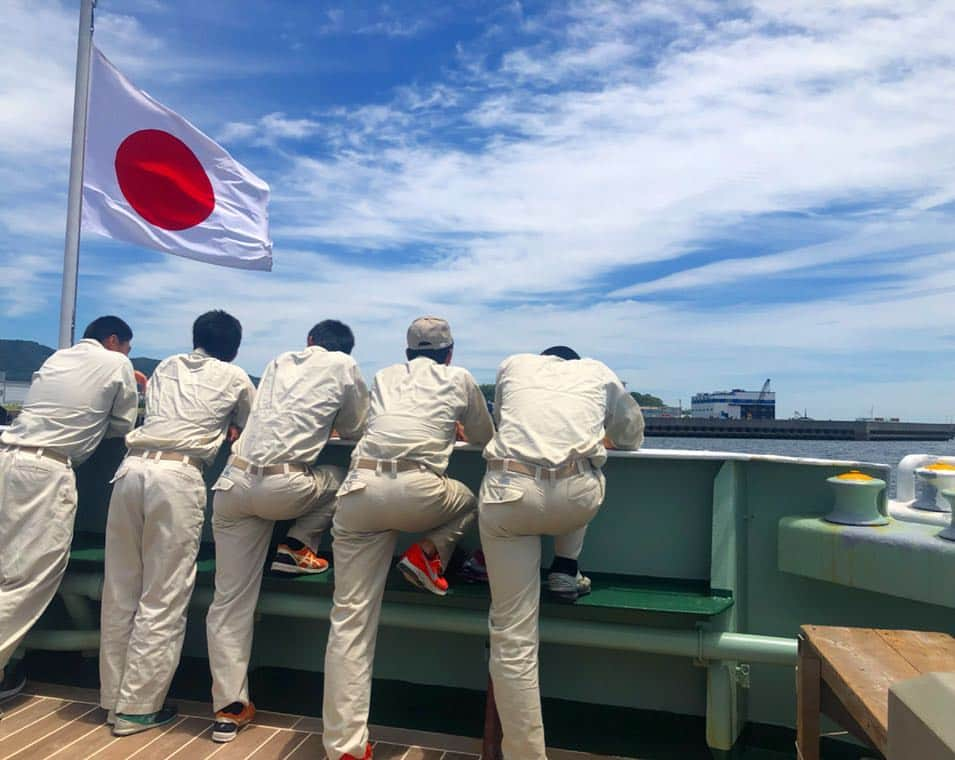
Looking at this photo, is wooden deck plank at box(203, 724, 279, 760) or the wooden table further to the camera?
wooden deck plank at box(203, 724, 279, 760)

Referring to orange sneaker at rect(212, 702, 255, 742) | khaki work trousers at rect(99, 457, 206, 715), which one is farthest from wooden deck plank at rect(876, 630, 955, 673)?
khaki work trousers at rect(99, 457, 206, 715)

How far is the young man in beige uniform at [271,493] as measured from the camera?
363 centimetres

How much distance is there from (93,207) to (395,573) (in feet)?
12.3

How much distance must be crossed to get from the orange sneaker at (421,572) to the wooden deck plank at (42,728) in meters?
1.69

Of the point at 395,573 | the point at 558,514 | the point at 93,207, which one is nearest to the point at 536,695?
the point at 558,514

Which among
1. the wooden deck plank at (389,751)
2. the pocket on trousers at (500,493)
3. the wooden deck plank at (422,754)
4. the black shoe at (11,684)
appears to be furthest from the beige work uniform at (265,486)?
the black shoe at (11,684)

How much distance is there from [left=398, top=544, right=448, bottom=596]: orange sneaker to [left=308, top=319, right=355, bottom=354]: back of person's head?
1.11 meters

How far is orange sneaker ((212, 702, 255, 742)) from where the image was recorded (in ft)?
11.4

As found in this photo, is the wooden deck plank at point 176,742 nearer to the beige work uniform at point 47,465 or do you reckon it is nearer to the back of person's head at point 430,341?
the beige work uniform at point 47,465

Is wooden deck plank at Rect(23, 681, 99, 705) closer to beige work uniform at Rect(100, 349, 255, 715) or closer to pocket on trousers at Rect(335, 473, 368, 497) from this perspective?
beige work uniform at Rect(100, 349, 255, 715)

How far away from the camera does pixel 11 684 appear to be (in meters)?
4.03

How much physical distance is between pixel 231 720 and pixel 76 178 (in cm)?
383

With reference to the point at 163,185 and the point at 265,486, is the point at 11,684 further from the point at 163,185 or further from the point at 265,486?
the point at 163,185

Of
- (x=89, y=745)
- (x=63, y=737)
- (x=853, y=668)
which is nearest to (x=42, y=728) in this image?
(x=63, y=737)
